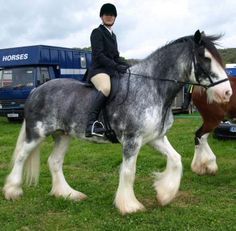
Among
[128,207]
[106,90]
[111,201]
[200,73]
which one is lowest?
[111,201]

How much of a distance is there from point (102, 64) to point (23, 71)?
14.7 m

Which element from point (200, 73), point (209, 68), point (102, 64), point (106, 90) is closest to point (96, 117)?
point (106, 90)

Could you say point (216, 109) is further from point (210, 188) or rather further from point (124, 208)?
point (124, 208)

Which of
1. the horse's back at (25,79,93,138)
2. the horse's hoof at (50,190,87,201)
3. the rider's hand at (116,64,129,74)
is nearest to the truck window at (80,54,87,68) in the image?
the horse's back at (25,79,93,138)

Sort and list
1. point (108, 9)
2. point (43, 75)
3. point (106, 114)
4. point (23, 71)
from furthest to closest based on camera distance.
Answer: point (43, 75) → point (23, 71) → point (108, 9) → point (106, 114)

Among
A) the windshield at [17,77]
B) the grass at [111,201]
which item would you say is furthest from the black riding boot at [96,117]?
the windshield at [17,77]

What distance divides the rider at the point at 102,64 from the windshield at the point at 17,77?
1394cm

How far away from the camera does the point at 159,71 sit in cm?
656

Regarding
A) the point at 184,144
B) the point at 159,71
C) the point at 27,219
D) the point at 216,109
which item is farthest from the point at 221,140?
the point at 27,219

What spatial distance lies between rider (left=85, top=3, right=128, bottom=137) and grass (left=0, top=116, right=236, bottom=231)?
117 centimetres

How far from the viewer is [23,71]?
20875 millimetres

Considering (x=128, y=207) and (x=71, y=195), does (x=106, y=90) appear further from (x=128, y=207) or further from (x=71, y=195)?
(x=71, y=195)

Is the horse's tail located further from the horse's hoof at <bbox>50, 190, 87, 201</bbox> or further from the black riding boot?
the black riding boot

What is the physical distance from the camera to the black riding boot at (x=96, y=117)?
6590 millimetres
